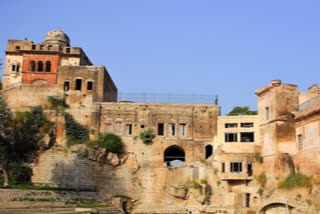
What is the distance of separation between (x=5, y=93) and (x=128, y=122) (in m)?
12.3

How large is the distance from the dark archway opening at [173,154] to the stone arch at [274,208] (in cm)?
1039

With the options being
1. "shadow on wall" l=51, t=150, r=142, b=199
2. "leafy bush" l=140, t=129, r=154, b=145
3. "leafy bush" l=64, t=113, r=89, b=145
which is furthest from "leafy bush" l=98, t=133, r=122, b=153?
"leafy bush" l=140, t=129, r=154, b=145

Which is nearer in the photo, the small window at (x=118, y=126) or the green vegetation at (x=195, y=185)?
the green vegetation at (x=195, y=185)

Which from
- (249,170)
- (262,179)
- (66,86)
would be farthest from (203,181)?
(66,86)

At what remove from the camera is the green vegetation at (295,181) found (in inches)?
1332

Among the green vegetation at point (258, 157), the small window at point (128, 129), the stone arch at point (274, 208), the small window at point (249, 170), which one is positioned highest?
the small window at point (128, 129)

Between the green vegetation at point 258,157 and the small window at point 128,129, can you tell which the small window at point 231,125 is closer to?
the green vegetation at point 258,157

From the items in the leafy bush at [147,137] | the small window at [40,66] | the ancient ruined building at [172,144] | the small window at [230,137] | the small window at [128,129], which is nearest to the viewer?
the ancient ruined building at [172,144]

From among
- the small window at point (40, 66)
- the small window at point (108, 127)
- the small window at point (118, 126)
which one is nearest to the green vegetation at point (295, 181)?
the small window at point (118, 126)

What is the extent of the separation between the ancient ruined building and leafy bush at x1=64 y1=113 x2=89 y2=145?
599mm

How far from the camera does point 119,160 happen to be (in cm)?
4153

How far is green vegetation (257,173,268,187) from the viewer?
37513 mm

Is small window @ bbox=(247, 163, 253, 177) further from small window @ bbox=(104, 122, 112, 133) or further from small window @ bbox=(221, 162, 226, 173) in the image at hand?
small window @ bbox=(104, 122, 112, 133)

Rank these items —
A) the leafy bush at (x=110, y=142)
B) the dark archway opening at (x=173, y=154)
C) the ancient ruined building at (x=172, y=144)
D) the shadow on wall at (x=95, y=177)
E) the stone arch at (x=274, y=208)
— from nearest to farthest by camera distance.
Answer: the stone arch at (x=274, y=208) → the ancient ruined building at (x=172, y=144) → the shadow on wall at (x=95, y=177) → the leafy bush at (x=110, y=142) → the dark archway opening at (x=173, y=154)
